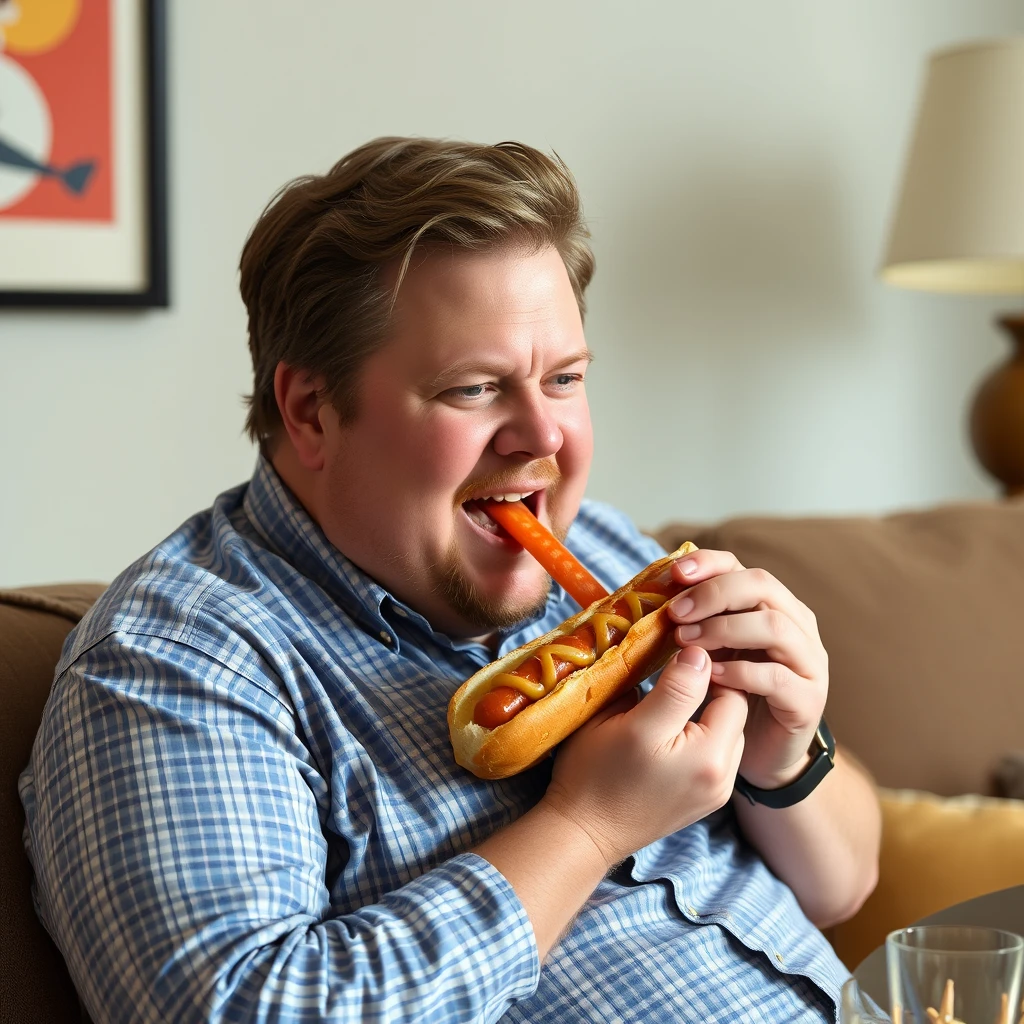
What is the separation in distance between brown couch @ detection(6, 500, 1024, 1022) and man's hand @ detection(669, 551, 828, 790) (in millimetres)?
503

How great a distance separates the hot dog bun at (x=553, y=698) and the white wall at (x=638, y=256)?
1.40m

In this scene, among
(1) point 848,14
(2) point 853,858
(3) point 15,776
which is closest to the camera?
(3) point 15,776

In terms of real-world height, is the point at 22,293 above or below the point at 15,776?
above

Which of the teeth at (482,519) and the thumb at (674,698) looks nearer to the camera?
the thumb at (674,698)

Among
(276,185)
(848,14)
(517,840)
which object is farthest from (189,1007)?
(848,14)

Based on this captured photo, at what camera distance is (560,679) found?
115 cm

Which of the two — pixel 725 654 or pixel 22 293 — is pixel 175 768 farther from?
pixel 22 293

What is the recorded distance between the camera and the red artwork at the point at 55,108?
2170 mm

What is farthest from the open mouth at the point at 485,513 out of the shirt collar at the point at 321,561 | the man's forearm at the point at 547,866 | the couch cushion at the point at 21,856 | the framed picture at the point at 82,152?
the framed picture at the point at 82,152

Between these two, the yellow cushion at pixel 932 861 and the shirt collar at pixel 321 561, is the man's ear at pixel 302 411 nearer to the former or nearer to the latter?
the shirt collar at pixel 321 561

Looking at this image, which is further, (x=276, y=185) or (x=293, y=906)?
(x=276, y=185)

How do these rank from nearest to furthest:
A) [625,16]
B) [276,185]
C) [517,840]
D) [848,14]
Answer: [517,840], [276,185], [625,16], [848,14]

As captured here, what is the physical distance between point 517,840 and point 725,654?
1.12 feet

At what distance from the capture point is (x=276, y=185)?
2.40m
